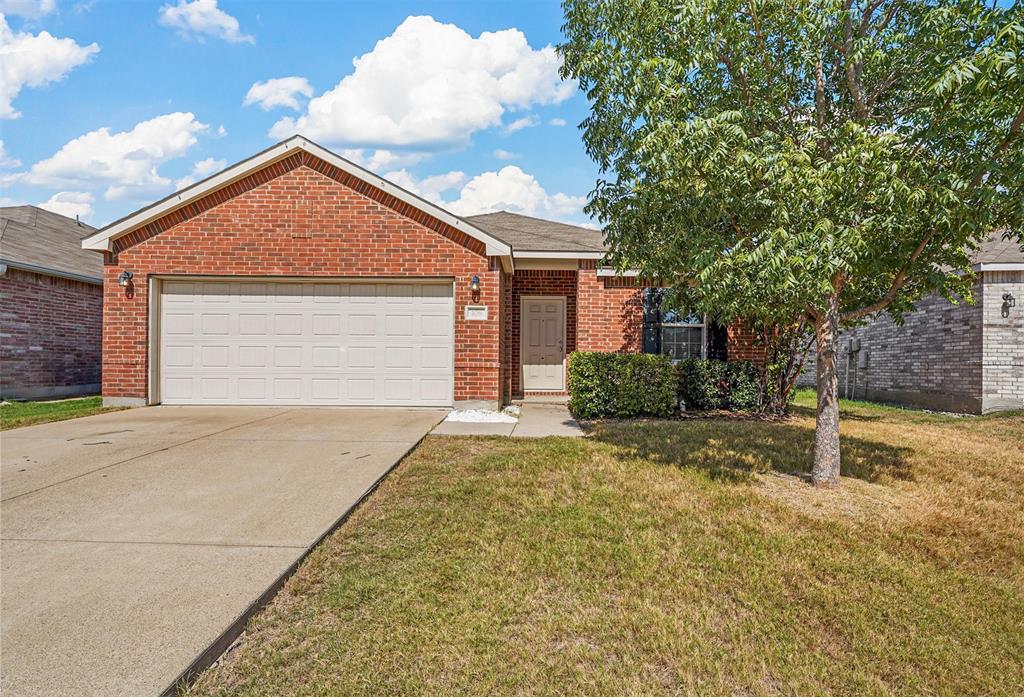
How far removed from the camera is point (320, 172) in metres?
10.1

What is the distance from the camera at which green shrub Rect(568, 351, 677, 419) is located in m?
9.33

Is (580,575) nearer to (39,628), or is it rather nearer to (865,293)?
(39,628)

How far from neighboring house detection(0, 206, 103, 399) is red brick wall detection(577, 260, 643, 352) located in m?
11.8

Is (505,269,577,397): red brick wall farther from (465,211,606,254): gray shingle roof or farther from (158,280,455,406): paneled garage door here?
(158,280,455,406): paneled garage door

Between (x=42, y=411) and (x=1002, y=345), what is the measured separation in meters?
18.3

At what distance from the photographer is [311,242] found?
1007 centimetres

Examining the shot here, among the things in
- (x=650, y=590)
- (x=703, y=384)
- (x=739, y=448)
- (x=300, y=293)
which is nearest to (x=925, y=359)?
(x=703, y=384)

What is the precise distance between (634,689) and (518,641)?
59 centimetres

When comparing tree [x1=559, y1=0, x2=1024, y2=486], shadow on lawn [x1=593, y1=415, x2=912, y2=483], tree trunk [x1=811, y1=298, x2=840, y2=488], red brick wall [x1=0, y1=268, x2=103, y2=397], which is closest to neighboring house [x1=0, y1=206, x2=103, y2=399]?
red brick wall [x1=0, y1=268, x2=103, y2=397]

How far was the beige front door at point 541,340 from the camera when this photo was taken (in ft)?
41.8

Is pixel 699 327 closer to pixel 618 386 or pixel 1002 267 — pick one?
pixel 618 386

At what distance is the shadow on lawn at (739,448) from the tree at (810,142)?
33.0 inches

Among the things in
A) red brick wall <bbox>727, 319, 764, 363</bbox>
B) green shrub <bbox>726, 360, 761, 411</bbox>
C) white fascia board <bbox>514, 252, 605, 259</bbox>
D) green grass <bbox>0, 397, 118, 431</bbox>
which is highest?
white fascia board <bbox>514, 252, 605, 259</bbox>

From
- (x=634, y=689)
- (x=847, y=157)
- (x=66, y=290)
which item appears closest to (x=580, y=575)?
(x=634, y=689)
